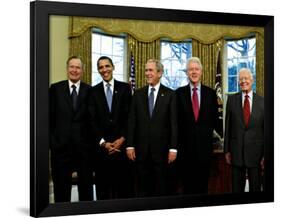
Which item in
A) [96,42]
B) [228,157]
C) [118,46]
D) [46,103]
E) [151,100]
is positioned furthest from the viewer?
[228,157]

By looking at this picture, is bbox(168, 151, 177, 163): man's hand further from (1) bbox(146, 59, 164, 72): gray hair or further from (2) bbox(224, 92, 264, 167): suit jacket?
(1) bbox(146, 59, 164, 72): gray hair

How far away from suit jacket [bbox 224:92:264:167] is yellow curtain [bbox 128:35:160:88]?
36.7 inches

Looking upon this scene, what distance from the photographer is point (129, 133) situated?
6.50 m

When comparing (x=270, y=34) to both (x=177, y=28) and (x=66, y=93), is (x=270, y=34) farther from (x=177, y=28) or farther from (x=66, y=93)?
(x=66, y=93)

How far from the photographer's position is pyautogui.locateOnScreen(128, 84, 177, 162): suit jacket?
6.52 m

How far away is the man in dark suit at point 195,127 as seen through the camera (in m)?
6.71

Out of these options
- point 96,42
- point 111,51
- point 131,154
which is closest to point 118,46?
point 111,51

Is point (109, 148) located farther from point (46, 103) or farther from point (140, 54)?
point (140, 54)

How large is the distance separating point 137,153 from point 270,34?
1.84 meters

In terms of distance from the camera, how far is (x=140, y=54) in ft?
21.5

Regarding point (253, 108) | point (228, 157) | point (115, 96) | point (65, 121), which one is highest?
point (115, 96)

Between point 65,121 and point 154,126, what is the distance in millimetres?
831

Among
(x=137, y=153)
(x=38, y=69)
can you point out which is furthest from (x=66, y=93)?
(x=137, y=153)

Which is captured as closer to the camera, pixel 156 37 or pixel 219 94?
pixel 156 37
